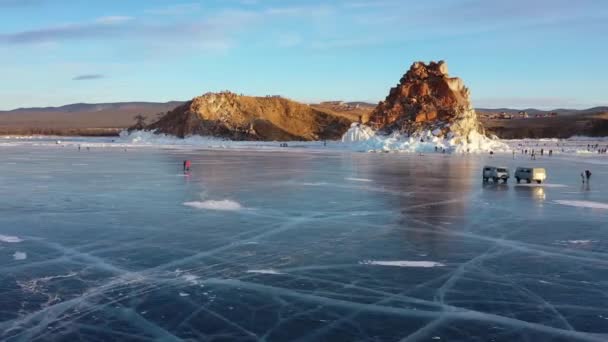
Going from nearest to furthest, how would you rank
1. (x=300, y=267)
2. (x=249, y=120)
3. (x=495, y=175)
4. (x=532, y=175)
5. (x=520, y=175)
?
(x=300, y=267) < (x=532, y=175) < (x=495, y=175) < (x=520, y=175) < (x=249, y=120)

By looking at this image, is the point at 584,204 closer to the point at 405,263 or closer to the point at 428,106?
the point at 405,263

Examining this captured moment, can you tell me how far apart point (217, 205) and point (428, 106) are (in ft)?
209

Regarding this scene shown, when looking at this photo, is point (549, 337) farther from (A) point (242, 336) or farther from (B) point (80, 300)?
(B) point (80, 300)

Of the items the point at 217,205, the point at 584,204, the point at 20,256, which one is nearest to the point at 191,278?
the point at 20,256

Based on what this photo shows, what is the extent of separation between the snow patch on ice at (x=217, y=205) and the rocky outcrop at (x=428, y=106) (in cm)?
5464

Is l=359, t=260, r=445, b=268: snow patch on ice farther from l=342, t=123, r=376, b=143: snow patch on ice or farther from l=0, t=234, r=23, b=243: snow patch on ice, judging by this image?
l=342, t=123, r=376, b=143: snow patch on ice

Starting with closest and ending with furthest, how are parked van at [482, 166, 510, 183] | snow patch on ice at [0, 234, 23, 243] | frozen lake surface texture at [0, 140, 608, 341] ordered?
frozen lake surface texture at [0, 140, 608, 341] → snow patch on ice at [0, 234, 23, 243] → parked van at [482, 166, 510, 183]

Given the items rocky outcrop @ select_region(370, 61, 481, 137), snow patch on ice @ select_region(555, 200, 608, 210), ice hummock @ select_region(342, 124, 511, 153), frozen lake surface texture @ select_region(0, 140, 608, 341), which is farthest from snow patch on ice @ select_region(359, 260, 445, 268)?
rocky outcrop @ select_region(370, 61, 481, 137)

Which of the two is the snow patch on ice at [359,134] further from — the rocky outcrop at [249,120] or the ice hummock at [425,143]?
the rocky outcrop at [249,120]

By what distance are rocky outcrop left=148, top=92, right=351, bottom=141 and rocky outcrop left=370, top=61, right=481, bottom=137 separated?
28.4 meters

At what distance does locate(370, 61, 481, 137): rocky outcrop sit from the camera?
7231 centimetres

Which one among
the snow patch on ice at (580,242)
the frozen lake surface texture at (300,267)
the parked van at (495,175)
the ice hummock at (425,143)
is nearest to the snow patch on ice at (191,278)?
the frozen lake surface texture at (300,267)

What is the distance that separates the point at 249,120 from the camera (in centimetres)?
11038

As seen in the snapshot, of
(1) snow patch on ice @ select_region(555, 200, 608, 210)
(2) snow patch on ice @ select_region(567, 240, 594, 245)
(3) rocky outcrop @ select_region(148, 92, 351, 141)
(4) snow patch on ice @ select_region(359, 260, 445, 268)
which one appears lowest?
(2) snow patch on ice @ select_region(567, 240, 594, 245)
